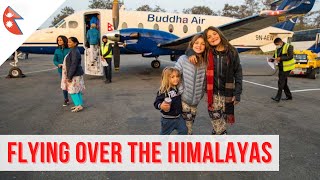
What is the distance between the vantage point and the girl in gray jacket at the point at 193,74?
3307 millimetres

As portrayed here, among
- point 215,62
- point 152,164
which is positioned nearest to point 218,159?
point 152,164

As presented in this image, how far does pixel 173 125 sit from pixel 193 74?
73 cm

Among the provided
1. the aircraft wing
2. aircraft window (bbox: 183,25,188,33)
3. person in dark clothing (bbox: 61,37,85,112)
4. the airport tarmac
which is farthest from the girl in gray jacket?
aircraft window (bbox: 183,25,188,33)

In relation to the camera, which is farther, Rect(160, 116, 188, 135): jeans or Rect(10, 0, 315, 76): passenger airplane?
Rect(10, 0, 315, 76): passenger airplane

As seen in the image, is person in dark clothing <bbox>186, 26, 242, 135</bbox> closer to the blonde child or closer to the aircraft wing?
the blonde child

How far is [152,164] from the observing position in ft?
11.2

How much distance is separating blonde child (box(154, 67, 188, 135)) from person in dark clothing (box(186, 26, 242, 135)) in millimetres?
347

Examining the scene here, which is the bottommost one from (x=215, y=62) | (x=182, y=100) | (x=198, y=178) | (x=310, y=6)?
(x=198, y=178)

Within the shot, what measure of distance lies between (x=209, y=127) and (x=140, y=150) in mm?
1702

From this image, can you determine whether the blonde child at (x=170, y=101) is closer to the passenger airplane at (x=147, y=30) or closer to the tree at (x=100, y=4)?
the passenger airplane at (x=147, y=30)

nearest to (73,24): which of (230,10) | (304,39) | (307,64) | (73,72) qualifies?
(73,72)

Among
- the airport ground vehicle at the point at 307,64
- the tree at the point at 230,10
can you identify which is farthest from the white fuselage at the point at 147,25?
the tree at the point at 230,10

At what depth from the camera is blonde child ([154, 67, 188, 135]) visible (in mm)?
3208

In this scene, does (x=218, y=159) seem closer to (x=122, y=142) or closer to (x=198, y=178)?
(x=198, y=178)
